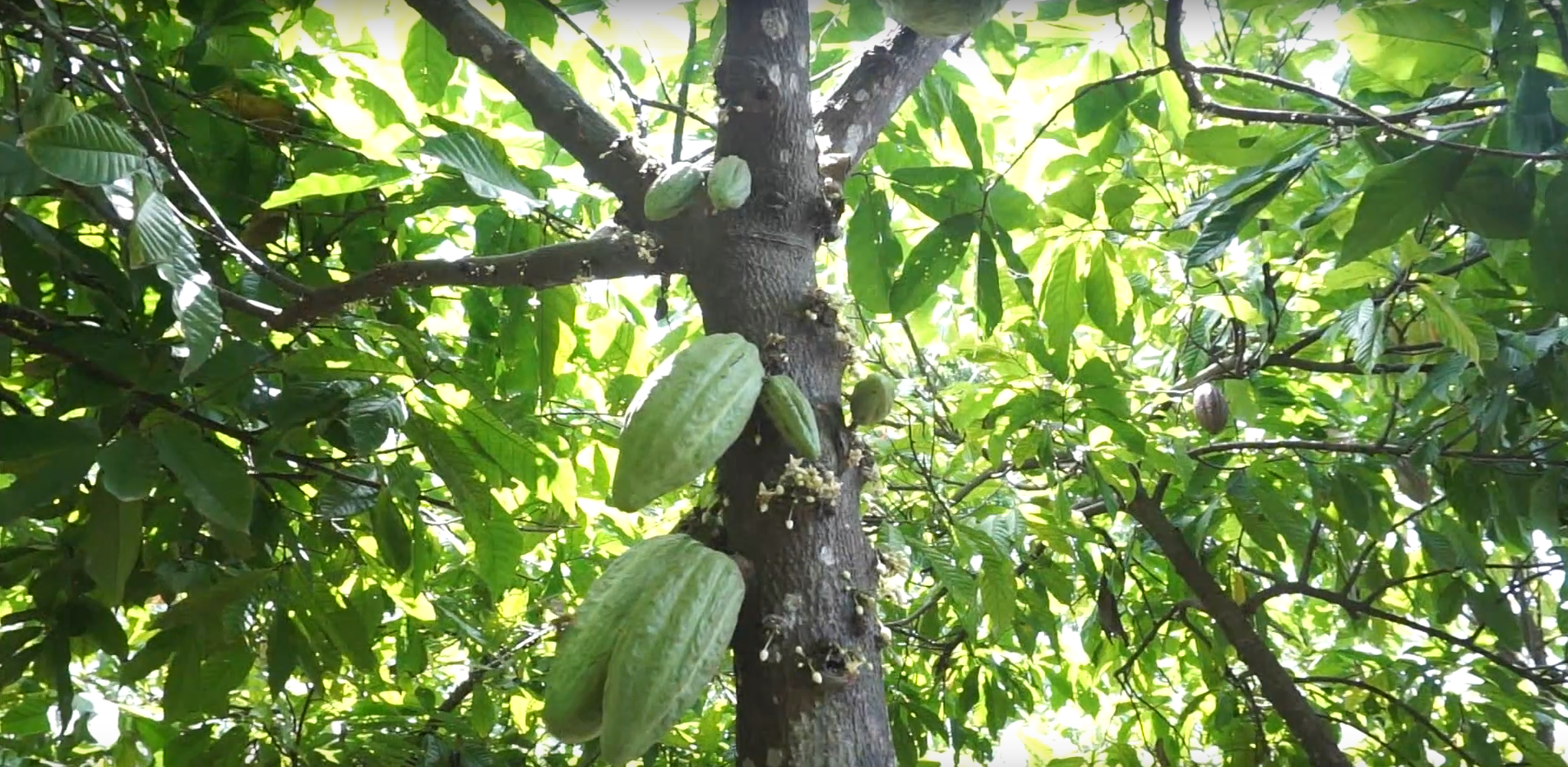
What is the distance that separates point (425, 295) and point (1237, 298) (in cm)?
168

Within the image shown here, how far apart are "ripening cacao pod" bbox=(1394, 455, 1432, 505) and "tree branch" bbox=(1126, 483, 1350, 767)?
1.56ft

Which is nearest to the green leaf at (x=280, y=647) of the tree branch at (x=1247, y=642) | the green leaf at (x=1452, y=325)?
the tree branch at (x=1247, y=642)

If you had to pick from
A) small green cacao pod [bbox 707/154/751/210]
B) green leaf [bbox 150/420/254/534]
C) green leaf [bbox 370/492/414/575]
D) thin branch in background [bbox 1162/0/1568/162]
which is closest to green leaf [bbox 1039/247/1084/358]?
thin branch in background [bbox 1162/0/1568/162]

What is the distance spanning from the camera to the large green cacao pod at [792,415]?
1.06 meters

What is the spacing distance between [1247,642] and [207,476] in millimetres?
2265

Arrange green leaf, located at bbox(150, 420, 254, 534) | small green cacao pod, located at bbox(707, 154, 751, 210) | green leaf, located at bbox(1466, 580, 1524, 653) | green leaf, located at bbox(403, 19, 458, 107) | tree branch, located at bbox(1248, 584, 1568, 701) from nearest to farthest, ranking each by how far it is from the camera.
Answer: small green cacao pod, located at bbox(707, 154, 751, 210), green leaf, located at bbox(150, 420, 254, 534), green leaf, located at bbox(403, 19, 458, 107), tree branch, located at bbox(1248, 584, 1568, 701), green leaf, located at bbox(1466, 580, 1524, 653)

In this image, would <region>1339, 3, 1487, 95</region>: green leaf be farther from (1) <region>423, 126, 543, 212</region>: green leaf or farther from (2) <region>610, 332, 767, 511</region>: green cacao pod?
(1) <region>423, 126, 543, 212</region>: green leaf

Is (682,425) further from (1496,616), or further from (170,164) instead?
(1496,616)

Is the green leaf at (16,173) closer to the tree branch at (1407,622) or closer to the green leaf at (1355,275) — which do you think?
the green leaf at (1355,275)

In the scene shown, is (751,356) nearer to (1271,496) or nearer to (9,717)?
(1271,496)

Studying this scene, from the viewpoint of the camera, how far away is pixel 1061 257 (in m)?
1.82

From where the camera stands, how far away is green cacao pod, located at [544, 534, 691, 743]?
3.23 ft

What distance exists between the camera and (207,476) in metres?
1.32

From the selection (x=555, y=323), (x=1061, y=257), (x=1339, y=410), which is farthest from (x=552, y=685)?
(x=1339, y=410)
